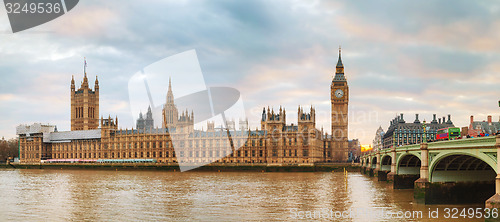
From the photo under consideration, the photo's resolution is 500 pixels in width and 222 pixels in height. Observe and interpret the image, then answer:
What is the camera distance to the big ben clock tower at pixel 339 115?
136 meters

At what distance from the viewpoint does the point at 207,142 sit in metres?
128

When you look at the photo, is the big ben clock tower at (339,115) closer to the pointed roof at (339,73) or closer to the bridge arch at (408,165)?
the pointed roof at (339,73)

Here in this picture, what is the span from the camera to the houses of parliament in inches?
4803

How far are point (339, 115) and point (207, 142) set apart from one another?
4113 cm

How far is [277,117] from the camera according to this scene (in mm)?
123188

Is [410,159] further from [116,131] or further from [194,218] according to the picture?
[116,131]

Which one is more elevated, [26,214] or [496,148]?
[496,148]

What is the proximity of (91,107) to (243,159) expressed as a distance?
94.5 m

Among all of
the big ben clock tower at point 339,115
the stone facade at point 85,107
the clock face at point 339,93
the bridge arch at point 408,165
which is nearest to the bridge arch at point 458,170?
the bridge arch at point 408,165

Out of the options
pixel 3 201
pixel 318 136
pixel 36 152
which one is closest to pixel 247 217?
pixel 3 201

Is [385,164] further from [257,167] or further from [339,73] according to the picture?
[339,73]

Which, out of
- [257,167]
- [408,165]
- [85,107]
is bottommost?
[257,167]

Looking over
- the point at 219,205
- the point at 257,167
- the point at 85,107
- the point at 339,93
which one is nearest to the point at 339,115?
the point at 339,93

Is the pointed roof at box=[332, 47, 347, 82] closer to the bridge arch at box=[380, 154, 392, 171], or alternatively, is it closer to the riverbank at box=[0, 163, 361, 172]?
the riverbank at box=[0, 163, 361, 172]
